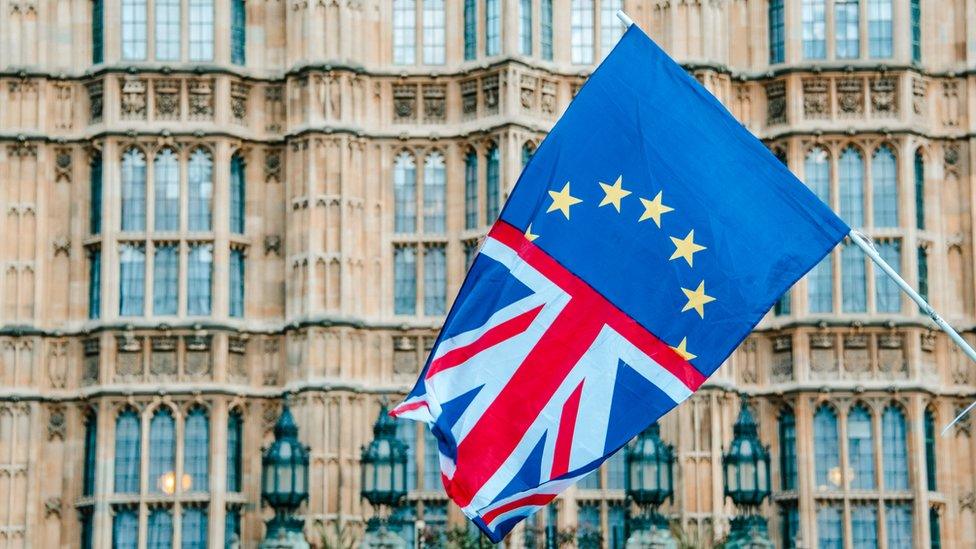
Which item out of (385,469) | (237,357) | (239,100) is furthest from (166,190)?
(385,469)

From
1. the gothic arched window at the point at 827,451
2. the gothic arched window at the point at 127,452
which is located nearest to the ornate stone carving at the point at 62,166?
the gothic arched window at the point at 127,452

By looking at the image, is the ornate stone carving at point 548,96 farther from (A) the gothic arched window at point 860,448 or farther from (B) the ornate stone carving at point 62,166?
(B) the ornate stone carving at point 62,166

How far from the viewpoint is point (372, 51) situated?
41188 millimetres

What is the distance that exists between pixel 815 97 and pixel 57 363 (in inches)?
572

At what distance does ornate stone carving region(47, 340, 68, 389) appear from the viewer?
40.5 m

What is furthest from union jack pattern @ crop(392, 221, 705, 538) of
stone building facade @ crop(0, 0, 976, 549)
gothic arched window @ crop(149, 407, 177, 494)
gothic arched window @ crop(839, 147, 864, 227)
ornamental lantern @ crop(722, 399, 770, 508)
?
gothic arched window @ crop(839, 147, 864, 227)

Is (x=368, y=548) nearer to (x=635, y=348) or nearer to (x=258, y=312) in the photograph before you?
(x=258, y=312)

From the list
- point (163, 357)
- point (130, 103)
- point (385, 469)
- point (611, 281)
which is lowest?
point (611, 281)

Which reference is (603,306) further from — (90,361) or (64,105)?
(64,105)

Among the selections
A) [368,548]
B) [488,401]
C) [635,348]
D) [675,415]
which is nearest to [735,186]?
[635,348]

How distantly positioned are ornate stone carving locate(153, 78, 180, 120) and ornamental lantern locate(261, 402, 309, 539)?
21.5ft

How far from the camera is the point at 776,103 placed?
41.4m

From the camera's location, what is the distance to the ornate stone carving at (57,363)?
40531 mm

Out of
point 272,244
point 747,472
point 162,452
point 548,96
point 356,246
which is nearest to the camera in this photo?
point 747,472
